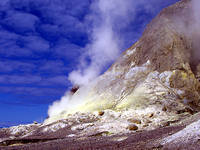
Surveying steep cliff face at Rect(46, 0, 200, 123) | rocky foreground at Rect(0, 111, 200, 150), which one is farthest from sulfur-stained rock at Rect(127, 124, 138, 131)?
steep cliff face at Rect(46, 0, 200, 123)

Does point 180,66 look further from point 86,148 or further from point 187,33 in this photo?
point 86,148

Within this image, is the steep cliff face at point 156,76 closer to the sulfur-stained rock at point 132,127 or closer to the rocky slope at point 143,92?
the rocky slope at point 143,92

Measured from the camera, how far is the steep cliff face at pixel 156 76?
29.5 metres

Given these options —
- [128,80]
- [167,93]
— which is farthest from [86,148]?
[128,80]

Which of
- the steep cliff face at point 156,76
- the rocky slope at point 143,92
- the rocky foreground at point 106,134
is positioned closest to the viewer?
the rocky foreground at point 106,134

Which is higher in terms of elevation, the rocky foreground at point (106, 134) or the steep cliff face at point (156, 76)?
the steep cliff face at point (156, 76)

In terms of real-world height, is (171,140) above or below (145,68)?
below

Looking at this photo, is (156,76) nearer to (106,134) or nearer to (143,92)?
(143,92)

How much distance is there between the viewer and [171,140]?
35.9 feet

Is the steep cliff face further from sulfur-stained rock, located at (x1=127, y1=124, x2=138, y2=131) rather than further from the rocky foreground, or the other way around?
sulfur-stained rock, located at (x1=127, y1=124, x2=138, y2=131)

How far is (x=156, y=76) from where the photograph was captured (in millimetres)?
32969

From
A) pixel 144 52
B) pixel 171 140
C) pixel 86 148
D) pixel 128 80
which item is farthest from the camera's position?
pixel 144 52

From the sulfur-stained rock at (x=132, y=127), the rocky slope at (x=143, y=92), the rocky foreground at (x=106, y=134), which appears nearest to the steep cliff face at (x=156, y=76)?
the rocky slope at (x=143, y=92)

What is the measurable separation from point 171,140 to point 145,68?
80.6 ft
